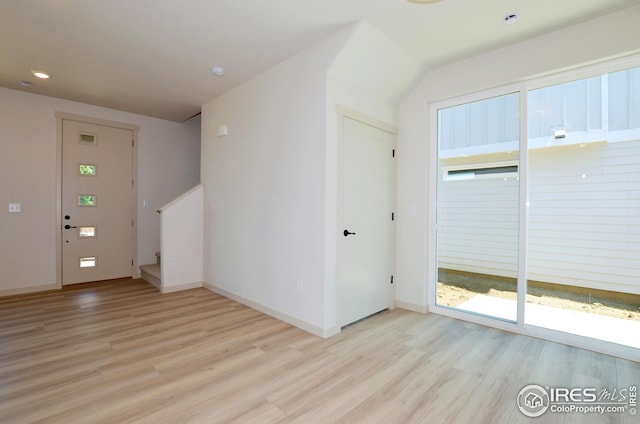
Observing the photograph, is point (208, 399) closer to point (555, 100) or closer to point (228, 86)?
point (228, 86)

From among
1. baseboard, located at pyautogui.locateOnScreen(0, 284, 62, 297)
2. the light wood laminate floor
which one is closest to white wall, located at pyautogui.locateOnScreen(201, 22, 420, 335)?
the light wood laminate floor

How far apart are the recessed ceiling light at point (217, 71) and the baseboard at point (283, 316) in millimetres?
2797

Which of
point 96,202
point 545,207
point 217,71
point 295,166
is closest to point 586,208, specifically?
point 545,207

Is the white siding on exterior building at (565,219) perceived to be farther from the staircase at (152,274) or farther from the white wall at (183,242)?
the staircase at (152,274)

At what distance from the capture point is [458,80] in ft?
10.9

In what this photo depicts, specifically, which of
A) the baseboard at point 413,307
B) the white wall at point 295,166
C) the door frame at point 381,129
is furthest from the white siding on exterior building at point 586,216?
the white wall at point 295,166

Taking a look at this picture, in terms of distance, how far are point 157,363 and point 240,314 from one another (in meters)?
1.17

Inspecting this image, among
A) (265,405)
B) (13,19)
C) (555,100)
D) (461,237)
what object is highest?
(13,19)

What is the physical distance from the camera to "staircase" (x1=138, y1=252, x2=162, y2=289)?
15.0 feet

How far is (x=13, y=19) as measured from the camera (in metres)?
2.57

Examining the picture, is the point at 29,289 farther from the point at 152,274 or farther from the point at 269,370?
the point at 269,370

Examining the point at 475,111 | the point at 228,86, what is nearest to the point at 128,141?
the point at 228,86

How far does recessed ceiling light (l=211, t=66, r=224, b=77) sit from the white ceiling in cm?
8

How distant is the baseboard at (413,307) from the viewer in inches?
140
